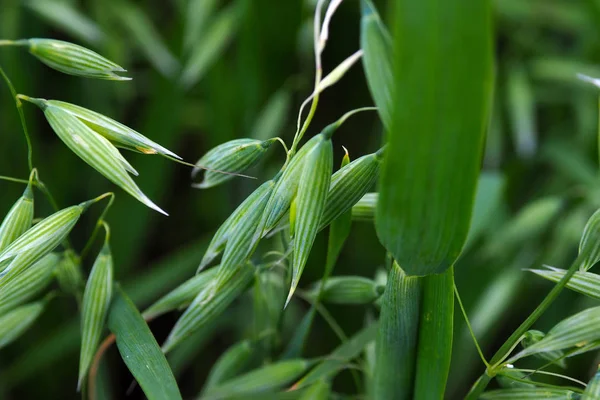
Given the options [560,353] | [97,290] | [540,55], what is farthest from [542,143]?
[97,290]

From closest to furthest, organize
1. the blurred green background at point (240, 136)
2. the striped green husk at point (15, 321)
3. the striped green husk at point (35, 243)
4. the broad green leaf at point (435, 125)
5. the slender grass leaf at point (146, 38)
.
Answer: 1. the broad green leaf at point (435, 125)
2. the striped green husk at point (35, 243)
3. the striped green husk at point (15, 321)
4. the blurred green background at point (240, 136)
5. the slender grass leaf at point (146, 38)

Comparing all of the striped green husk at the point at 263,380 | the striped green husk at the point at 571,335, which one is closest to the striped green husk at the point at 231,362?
the striped green husk at the point at 263,380

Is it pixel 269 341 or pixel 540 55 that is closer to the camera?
pixel 269 341

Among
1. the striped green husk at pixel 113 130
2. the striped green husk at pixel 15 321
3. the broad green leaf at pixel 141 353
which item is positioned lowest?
the striped green husk at pixel 15 321

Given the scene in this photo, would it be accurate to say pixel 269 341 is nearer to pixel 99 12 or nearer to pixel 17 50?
pixel 17 50

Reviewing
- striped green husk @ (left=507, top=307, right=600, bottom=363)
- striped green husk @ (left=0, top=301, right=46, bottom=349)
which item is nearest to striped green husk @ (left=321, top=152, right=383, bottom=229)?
striped green husk @ (left=507, top=307, right=600, bottom=363)

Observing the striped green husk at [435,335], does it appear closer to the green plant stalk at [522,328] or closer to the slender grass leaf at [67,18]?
the green plant stalk at [522,328]

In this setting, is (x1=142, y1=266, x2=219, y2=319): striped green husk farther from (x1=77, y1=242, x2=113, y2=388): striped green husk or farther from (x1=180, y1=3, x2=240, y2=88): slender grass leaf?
(x1=180, y1=3, x2=240, y2=88): slender grass leaf
